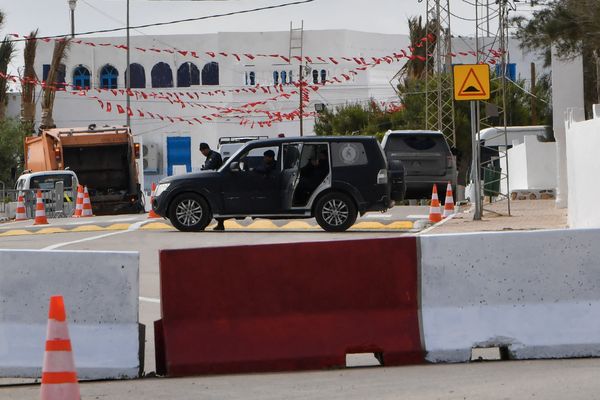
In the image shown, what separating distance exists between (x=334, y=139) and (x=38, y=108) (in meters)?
57.8

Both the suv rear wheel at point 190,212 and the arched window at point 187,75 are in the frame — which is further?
the arched window at point 187,75

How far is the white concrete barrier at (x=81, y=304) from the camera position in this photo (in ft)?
31.6

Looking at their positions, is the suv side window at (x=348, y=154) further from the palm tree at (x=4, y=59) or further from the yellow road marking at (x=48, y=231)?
the palm tree at (x=4, y=59)

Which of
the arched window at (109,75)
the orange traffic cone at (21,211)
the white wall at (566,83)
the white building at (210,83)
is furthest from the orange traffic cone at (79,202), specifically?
the arched window at (109,75)

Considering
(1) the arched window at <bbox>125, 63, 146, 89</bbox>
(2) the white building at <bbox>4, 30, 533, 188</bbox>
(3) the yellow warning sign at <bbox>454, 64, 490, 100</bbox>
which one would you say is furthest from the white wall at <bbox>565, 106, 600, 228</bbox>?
(1) the arched window at <bbox>125, 63, 146, 89</bbox>

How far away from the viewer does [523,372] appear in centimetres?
930

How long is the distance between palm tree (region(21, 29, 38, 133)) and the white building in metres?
2.88

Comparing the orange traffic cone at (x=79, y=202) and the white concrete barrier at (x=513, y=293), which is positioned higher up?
the orange traffic cone at (x=79, y=202)

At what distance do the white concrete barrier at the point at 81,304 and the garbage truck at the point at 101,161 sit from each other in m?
31.7

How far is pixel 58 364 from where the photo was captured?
24.1 feet

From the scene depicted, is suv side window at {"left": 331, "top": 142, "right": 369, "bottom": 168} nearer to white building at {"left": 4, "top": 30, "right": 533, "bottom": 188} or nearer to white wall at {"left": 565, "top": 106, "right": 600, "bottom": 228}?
white wall at {"left": 565, "top": 106, "right": 600, "bottom": 228}

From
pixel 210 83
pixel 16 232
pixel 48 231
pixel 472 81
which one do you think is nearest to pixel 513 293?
pixel 472 81

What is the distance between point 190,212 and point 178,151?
5142 cm

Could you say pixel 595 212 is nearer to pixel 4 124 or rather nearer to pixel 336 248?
pixel 336 248
